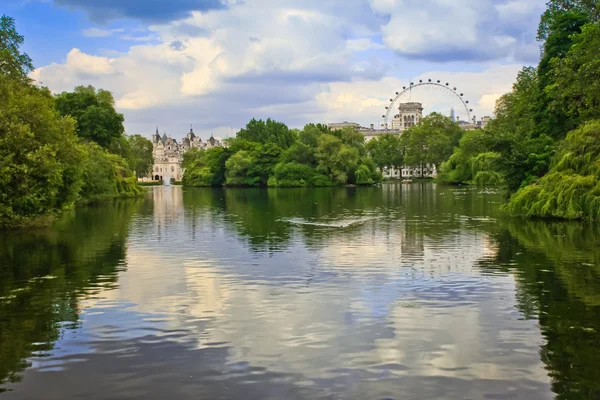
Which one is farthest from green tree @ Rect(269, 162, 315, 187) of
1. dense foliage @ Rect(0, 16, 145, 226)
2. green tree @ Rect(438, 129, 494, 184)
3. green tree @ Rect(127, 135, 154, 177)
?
dense foliage @ Rect(0, 16, 145, 226)

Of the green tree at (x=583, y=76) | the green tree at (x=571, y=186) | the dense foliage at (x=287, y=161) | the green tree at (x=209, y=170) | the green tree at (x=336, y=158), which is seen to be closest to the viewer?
the green tree at (x=571, y=186)

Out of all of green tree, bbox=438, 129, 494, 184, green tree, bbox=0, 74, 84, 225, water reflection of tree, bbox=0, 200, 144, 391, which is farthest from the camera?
green tree, bbox=438, 129, 494, 184

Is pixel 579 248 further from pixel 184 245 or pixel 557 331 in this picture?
pixel 184 245

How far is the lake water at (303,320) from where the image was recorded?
9422 mm

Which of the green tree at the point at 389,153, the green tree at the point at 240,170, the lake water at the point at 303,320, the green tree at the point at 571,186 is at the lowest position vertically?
the lake water at the point at 303,320

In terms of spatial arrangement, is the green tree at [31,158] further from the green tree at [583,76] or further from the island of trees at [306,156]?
the island of trees at [306,156]

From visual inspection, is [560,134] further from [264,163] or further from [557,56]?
[264,163]

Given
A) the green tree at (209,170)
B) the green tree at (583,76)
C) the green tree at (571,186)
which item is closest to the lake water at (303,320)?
the green tree at (571,186)

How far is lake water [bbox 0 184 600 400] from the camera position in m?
9.42

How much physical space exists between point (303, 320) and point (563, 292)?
22.8 feet

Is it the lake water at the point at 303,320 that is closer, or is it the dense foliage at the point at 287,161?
the lake water at the point at 303,320

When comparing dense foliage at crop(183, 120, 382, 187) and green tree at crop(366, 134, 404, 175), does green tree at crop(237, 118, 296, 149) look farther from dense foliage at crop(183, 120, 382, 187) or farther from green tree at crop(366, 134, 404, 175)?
green tree at crop(366, 134, 404, 175)

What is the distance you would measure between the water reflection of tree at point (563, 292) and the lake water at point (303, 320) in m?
0.05

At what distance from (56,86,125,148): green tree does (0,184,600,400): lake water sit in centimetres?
4865
